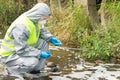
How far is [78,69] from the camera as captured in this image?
6.79 metres

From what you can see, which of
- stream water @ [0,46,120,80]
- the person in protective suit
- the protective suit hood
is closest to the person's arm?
the person in protective suit

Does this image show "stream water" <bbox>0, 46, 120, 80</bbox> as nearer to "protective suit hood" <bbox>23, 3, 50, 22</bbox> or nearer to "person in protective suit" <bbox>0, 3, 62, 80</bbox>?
"person in protective suit" <bbox>0, 3, 62, 80</bbox>

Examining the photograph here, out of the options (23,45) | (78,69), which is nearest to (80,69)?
(78,69)

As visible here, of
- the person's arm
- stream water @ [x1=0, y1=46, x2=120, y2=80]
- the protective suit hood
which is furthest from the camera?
stream water @ [x1=0, y1=46, x2=120, y2=80]

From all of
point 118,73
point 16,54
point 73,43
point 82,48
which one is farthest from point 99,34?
point 16,54

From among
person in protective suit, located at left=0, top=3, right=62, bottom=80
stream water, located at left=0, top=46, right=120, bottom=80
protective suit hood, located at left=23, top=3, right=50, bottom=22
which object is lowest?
stream water, located at left=0, top=46, right=120, bottom=80

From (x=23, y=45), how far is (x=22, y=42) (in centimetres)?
5

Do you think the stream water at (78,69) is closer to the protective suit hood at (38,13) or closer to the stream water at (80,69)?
the stream water at (80,69)

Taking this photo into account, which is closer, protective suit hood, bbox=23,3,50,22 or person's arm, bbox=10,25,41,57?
person's arm, bbox=10,25,41,57

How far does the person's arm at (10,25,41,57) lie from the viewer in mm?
5797

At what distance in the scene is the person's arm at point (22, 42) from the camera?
5797mm

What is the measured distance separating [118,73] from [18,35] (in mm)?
1942

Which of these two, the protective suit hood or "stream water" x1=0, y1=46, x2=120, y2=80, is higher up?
the protective suit hood

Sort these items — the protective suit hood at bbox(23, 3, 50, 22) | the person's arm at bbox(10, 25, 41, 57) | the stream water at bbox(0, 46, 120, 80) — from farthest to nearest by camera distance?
the stream water at bbox(0, 46, 120, 80)
the protective suit hood at bbox(23, 3, 50, 22)
the person's arm at bbox(10, 25, 41, 57)
